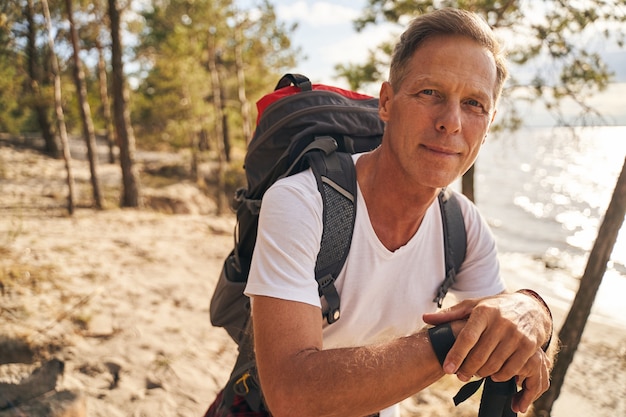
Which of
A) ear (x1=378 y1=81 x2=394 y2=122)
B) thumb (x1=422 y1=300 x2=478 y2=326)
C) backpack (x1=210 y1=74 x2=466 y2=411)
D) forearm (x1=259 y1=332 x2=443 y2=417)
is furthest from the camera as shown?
ear (x1=378 y1=81 x2=394 y2=122)

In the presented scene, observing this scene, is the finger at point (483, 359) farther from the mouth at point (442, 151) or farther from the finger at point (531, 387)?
the mouth at point (442, 151)

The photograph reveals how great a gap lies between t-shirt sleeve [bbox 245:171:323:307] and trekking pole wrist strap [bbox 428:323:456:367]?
0.35 metres

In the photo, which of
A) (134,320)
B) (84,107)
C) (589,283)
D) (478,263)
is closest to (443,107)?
(478,263)

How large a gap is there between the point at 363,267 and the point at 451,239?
442mm

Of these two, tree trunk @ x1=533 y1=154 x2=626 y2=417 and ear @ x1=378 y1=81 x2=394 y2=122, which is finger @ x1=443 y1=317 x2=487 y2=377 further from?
tree trunk @ x1=533 y1=154 x2=626 y2=417

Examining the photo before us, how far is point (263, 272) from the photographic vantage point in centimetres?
131

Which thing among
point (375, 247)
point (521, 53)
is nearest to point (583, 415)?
point (521, 53)

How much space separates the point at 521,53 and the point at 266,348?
8782 millimetres

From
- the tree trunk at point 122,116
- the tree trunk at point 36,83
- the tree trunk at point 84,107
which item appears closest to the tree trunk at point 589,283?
the tree trunk at point 84,107

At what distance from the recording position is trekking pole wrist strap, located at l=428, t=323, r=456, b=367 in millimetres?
1174

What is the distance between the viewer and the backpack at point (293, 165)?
1.58 meters

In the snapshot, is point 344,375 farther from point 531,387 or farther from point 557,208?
point 557,208

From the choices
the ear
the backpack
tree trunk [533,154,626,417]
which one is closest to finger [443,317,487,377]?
the backpack

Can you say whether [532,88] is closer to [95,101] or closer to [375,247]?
[375,247]
